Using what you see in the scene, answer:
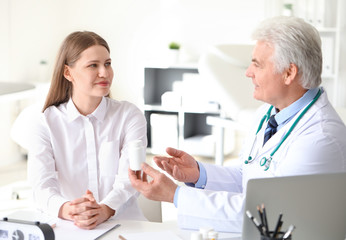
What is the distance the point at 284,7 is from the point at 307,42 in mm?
3465

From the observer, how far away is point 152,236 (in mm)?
1561

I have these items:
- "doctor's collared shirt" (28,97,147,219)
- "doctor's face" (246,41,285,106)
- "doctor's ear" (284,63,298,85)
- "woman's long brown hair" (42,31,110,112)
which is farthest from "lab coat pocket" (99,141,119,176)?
"doctor's ear" (284,63,298,85)

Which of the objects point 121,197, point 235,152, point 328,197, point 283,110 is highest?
point 283,110

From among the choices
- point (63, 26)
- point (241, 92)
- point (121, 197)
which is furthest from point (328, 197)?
point (63, 26)

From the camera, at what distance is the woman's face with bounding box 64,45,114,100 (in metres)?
2.15

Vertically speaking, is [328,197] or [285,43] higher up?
[285,43]

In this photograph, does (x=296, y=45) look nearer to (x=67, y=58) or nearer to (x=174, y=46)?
(x=67, y=58)

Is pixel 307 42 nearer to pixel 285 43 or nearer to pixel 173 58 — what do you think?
pixel 285 43

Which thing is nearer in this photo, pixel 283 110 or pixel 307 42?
pixel 307 42

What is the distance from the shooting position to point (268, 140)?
177cm

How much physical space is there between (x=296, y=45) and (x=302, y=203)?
0.54m

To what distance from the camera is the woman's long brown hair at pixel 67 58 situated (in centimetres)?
217

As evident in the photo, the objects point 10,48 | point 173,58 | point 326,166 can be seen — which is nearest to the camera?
point 326,166

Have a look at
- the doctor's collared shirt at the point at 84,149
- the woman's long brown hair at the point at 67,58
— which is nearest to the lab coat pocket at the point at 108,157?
the doctor's collared shirt at the point at 84,149
